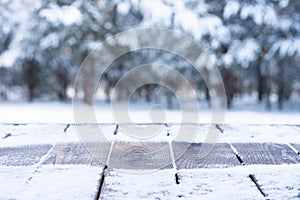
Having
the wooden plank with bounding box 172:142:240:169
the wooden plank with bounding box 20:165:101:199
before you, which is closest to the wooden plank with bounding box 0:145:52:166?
the wooden plank with bounding box 20:165:101:199

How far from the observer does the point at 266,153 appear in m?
2.78

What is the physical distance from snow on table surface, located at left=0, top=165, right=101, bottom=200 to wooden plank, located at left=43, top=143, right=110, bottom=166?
128 mm

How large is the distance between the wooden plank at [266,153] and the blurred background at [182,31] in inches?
84.2

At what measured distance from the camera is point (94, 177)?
7.29 ft

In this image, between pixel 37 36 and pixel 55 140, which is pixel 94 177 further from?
pixel 37 36

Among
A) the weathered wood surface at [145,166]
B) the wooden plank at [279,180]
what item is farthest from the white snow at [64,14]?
the wooden plank at [279,180]

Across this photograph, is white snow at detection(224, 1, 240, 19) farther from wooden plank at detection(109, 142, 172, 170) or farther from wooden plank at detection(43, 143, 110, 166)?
wooden plank at detection(43, 143, 110, 166)

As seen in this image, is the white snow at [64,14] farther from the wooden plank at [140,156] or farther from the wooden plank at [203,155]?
the wooden plank at [203,155]

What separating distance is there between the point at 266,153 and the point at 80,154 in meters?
1.34

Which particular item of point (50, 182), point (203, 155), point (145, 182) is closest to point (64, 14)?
point (203, 155)

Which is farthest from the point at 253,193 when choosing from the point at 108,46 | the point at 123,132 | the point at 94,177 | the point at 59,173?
the point at 108,46

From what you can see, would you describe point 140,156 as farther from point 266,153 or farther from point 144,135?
point 266,153

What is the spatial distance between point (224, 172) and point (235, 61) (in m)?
3.06

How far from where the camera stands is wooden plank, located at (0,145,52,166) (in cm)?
254
